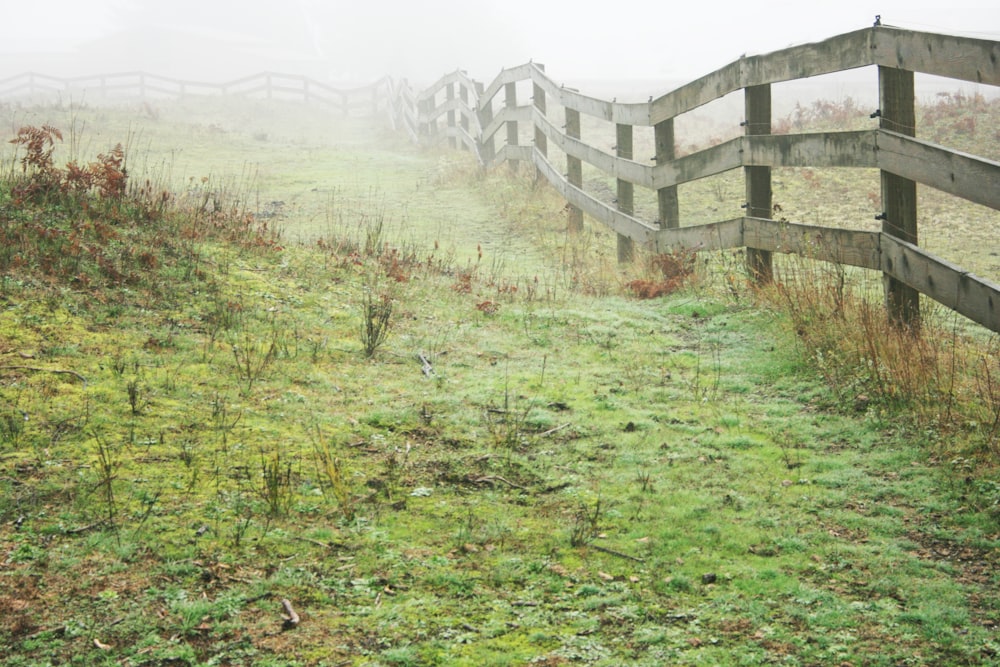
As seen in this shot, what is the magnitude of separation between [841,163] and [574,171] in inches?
266

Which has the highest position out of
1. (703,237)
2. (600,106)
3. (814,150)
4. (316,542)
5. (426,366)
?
(600,106)

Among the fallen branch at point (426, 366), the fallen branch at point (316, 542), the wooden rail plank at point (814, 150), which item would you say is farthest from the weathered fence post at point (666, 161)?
the fallen branch at point (316, 542)

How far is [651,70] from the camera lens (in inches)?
2724

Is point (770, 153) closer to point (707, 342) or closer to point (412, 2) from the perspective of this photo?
point (707, 342)

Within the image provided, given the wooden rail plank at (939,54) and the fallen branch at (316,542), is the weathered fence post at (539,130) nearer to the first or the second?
the wooden rail plank at (939,54)

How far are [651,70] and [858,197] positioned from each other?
6025 centimetres

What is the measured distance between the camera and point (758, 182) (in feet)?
27.3

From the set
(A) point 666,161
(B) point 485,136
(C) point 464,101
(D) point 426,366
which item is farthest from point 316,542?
(C) point 464,101

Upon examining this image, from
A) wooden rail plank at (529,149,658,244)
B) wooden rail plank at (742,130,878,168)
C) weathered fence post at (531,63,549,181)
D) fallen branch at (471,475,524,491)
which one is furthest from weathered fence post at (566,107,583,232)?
fallen branch at (471,475,524,491)

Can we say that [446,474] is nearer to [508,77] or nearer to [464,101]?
[508,77]

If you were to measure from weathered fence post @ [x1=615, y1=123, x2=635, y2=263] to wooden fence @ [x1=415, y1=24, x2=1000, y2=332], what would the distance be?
1 centimetres

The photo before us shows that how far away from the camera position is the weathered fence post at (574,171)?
1316cm

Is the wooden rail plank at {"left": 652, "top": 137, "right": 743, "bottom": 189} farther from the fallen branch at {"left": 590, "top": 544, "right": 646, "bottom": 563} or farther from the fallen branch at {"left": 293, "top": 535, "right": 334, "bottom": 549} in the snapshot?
the fallen branch at {"left": 293, "top": 535, "right": 334, "bottom": 549}

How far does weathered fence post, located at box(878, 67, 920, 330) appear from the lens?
609 centimetres
